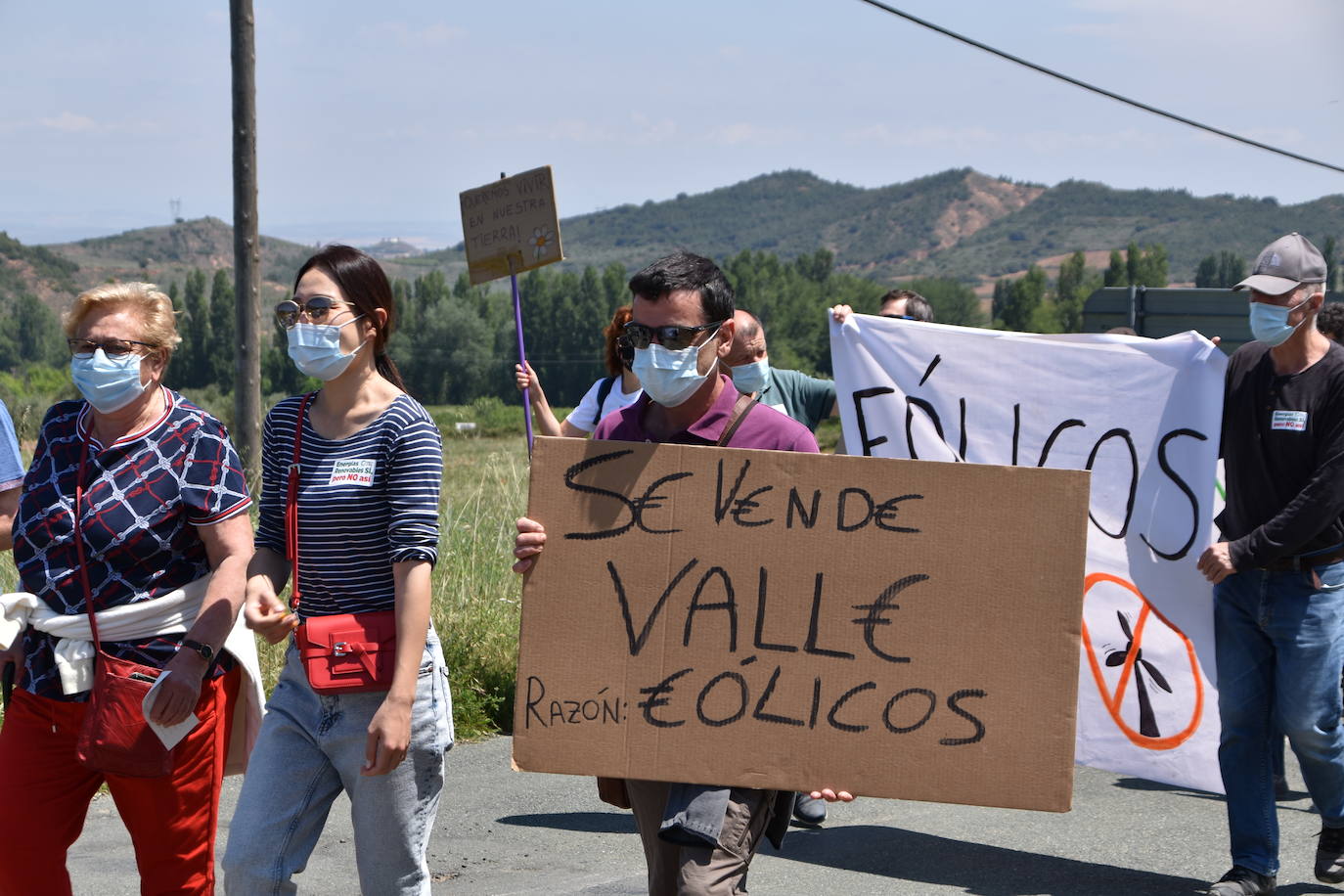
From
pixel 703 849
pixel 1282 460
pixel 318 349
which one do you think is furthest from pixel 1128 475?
pixel 318 349

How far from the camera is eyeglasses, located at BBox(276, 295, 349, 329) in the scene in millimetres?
3256

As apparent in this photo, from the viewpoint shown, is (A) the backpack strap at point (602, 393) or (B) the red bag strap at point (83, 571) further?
(A) the backpack strap at point (602, 393)

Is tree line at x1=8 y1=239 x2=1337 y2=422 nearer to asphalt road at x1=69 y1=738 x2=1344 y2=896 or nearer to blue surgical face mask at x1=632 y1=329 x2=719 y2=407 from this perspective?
asphalt road at x1=69 y1=738 x2=1344 y2=896

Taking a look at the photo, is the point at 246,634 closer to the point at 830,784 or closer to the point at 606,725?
the point at 606,725

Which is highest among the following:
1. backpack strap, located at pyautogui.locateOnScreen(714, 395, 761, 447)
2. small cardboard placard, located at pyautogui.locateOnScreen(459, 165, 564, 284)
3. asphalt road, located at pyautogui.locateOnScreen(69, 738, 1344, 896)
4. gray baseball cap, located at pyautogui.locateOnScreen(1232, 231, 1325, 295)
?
small cardboard placard, located at pyautogui.locateOnScreen(459, 165, 564, 284)

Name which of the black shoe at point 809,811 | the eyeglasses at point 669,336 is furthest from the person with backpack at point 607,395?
the eyeglasses at point 669,336

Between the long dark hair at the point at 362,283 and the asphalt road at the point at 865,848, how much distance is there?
2.15m

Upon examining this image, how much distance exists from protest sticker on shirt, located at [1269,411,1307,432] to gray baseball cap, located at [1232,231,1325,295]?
15.3 inches

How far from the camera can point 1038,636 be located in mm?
2891

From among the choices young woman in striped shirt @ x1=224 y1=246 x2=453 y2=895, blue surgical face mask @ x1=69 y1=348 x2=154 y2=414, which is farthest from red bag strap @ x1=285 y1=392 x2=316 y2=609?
blue surgical face mask @ x1=69 y1=348 x2=154 y2=414

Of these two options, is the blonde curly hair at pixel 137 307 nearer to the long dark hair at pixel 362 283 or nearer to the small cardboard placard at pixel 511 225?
the long dark hair at pixel 362 283

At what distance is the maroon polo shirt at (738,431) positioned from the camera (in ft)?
10.3

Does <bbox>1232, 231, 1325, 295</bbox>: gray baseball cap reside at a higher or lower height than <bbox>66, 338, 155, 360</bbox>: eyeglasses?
higher

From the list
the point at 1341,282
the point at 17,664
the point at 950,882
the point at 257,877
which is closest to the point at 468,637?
the point at 950,882
